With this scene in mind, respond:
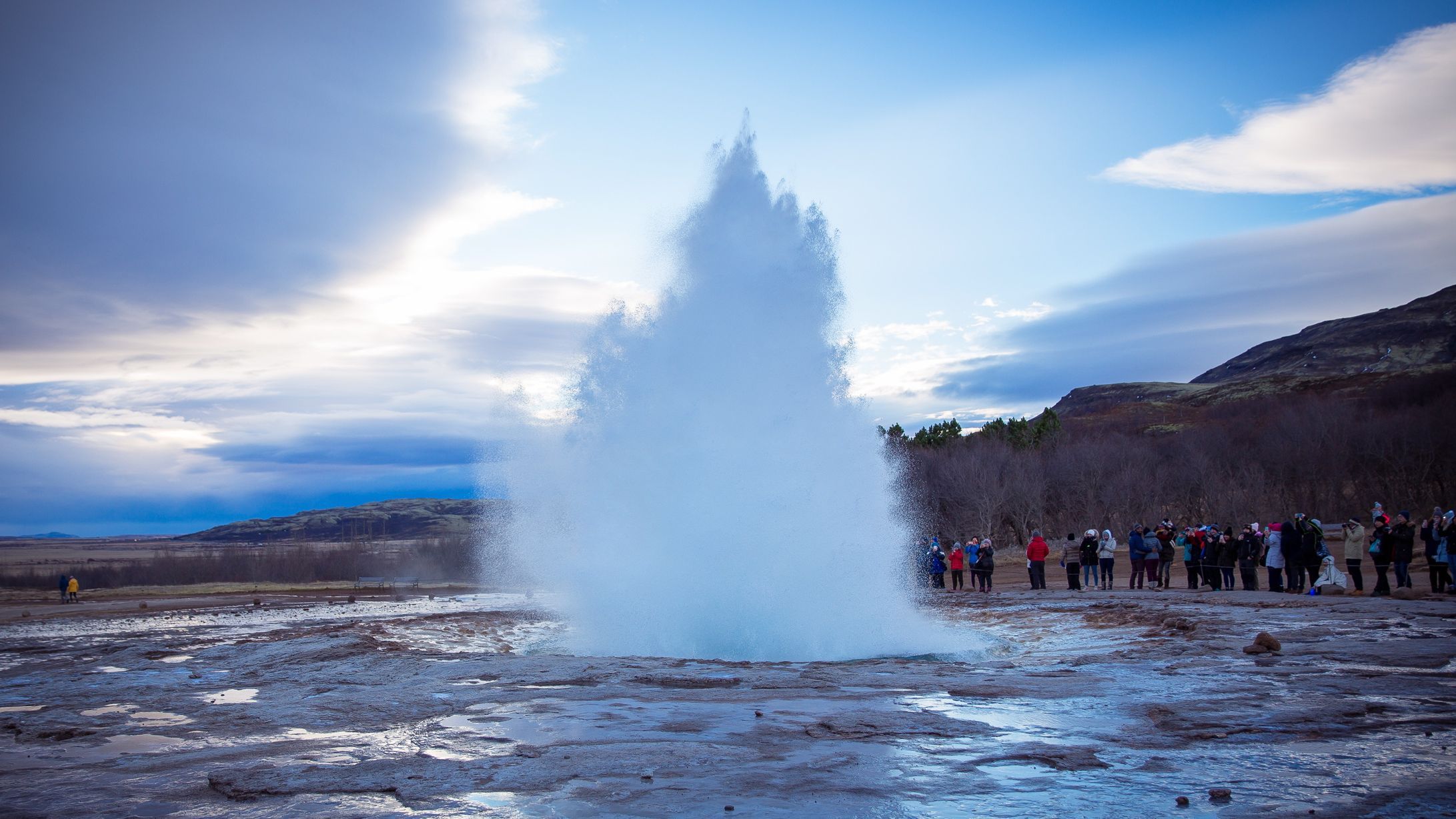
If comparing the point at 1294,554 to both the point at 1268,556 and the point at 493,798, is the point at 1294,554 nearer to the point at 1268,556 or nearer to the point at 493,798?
the point at 1268,556

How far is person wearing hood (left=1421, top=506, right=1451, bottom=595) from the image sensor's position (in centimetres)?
1883

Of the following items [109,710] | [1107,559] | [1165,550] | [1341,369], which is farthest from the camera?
[1341,369]

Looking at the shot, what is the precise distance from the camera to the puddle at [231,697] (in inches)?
432

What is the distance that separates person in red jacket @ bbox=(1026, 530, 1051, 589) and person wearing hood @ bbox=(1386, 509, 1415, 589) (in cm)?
879

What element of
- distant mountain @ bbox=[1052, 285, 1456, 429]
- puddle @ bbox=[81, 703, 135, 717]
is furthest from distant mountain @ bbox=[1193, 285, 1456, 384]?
puddle @ bbox=[81, 703, 135, 717]

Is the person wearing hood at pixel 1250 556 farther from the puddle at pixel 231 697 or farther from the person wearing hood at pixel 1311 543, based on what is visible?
the puddle at pixel 231 697

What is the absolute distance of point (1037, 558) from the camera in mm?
27812

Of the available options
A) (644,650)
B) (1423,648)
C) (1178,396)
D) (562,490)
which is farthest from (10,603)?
(1178,396)

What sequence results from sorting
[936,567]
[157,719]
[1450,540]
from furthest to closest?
1. [936,567]
2. [1450,540]
3. [157,719]

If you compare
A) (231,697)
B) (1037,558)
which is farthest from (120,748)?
(1037,558)

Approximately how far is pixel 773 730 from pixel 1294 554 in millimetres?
18833

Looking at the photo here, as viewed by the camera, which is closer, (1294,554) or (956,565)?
(1294,554)

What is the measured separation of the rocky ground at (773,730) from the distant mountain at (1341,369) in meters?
114

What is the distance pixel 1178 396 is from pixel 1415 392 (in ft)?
318
